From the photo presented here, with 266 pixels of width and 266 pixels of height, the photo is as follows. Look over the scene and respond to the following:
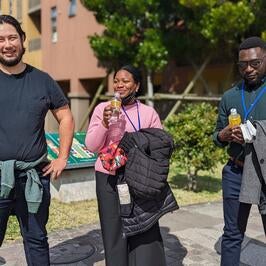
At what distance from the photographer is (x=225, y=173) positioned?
3359 mm

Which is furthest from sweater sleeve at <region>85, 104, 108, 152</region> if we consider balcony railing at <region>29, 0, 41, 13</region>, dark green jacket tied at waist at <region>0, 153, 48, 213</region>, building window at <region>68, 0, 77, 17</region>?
balcony railing at <region>29, 0, 41, 13</region>

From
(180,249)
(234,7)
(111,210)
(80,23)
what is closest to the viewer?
(111,210)

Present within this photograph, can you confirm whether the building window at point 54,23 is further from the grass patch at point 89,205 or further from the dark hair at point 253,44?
the dark hair at point 253,44

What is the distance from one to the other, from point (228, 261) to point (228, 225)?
0.27 metres

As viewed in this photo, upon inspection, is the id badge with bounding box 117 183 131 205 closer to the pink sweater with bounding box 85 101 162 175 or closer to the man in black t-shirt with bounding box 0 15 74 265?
the pink sweater with bounding box 85 101 162 175

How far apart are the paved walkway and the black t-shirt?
160 cm

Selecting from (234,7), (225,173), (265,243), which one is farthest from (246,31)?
(225,173)

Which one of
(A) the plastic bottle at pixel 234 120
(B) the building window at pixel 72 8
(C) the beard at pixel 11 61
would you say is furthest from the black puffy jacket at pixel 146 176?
(B) the building window at pixel 72 8

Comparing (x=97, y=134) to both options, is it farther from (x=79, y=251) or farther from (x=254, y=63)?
(x=79, y=251)

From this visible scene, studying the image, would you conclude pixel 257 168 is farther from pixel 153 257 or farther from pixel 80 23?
pixel 80 23

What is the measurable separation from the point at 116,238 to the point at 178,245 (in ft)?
5.28

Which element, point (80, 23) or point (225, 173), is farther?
point (80, 23)

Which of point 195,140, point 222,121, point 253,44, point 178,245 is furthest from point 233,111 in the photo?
point 195,140

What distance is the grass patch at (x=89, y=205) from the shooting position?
5344 mm
